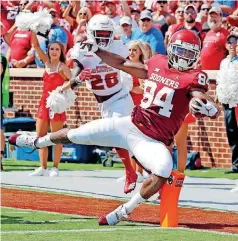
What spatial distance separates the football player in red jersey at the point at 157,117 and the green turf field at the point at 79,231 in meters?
0.28

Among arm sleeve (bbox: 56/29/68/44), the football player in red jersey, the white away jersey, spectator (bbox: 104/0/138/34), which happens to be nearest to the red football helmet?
the football player in red jersey

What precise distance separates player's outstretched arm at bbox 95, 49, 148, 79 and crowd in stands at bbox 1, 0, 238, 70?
4.30m

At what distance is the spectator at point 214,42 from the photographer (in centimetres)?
1614

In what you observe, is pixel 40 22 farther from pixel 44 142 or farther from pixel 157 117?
pixel 157 117

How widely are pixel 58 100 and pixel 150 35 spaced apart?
3599 millimetres

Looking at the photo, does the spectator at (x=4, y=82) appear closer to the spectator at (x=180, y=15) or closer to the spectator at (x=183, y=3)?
the spectator at (x=180, y=15)

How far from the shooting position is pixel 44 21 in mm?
14797

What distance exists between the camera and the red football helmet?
9539 millimetres

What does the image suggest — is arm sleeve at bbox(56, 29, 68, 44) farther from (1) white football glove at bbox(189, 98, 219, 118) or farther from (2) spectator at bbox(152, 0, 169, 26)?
(1) white football glove at bbox(189, 98, 219, 118)

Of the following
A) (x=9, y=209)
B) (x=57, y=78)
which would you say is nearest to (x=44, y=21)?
(x=57, y=78)

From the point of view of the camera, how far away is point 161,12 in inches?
723

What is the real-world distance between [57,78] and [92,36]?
4004mm

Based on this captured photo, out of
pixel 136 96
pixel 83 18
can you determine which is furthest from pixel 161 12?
pixel 136 96

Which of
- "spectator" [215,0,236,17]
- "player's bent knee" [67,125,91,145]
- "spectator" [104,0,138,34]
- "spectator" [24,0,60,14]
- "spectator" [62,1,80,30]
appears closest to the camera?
"player's bent knee" [67,125,91,145]
